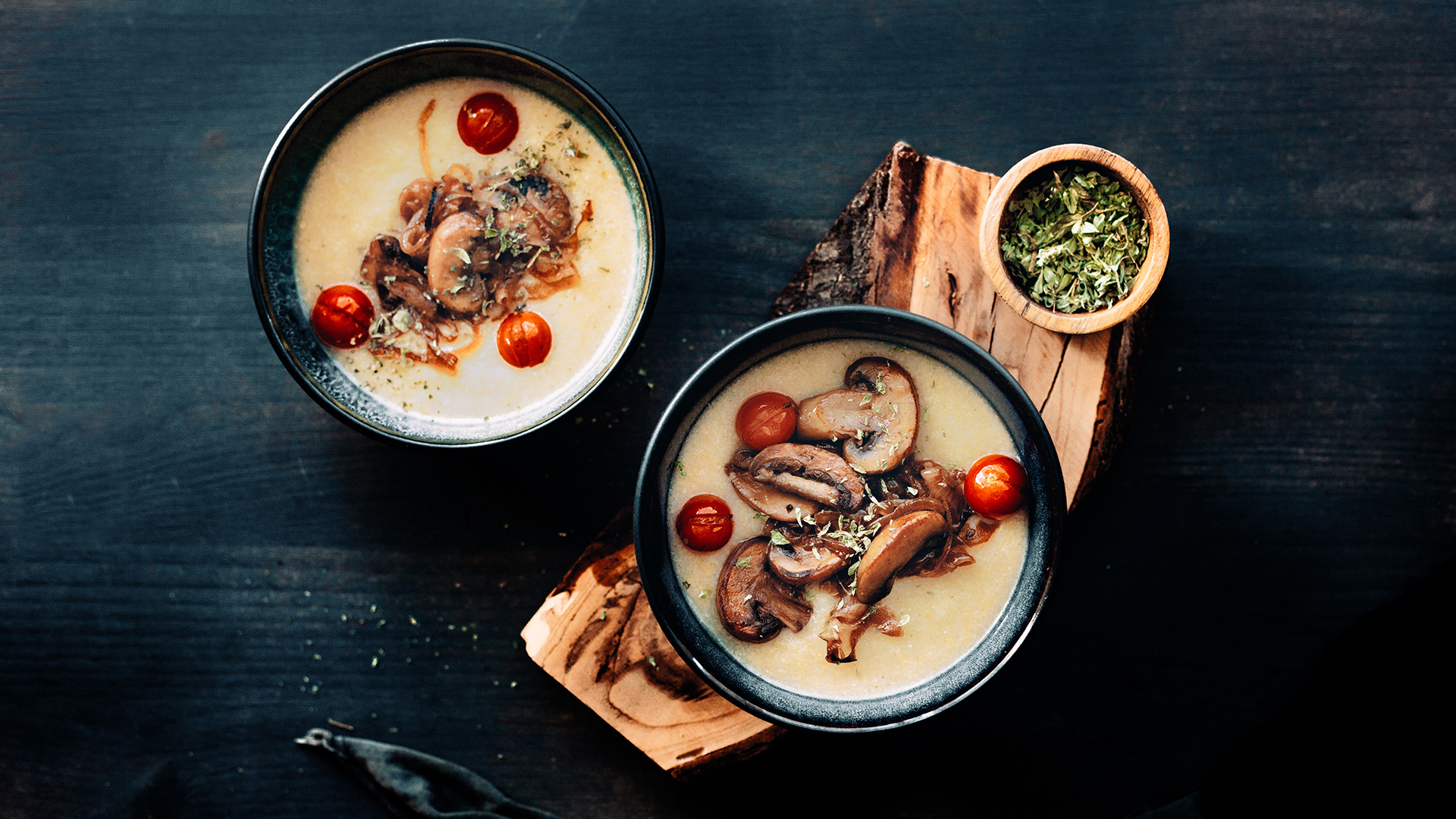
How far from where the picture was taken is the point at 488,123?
1.94 m

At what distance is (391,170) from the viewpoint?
1957mm

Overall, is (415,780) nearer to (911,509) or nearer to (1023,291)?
(911,509)

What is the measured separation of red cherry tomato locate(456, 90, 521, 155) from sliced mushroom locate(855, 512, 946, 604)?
143 centimetres

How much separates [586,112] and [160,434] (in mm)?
1668

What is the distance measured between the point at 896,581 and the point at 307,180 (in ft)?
6.03

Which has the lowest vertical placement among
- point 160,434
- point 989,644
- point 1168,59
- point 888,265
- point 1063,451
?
point 160,434

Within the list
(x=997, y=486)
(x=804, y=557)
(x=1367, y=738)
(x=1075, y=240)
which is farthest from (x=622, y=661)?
(x=1367, y=738)

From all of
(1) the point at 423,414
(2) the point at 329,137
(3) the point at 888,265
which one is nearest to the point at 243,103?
(2) the point at 329,137

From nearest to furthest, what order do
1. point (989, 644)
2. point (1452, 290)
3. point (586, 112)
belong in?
point (989, 644) → point (586, 112) → point (1452, 290)

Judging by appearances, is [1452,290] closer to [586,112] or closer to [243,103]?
[586,112]

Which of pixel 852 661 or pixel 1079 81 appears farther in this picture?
pixel 1079 81

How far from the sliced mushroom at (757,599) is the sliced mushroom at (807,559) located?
0.07 feet

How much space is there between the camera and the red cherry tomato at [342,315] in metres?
1.93

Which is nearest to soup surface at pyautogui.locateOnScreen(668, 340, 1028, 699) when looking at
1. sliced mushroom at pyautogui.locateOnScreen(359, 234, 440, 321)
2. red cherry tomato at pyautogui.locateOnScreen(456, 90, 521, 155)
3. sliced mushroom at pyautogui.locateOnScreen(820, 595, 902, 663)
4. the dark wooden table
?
sliced mushroom at pyautogui.locateOnScreen(820, 595, 902, 663)
